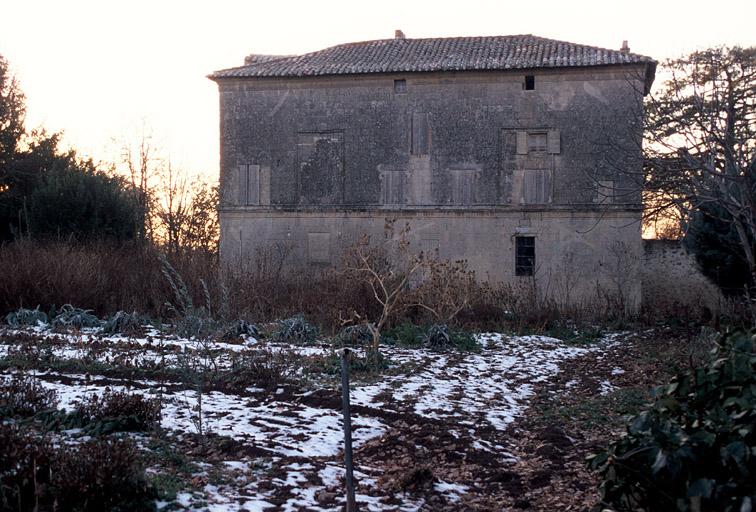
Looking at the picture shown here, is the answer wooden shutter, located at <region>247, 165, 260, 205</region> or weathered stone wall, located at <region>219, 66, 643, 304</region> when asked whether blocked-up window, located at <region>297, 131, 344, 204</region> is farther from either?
wooden shutter, located at <region>247, 165, 260, 205</region>

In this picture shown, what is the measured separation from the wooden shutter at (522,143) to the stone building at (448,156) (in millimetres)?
46

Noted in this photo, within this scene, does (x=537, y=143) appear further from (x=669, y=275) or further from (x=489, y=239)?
(x=669, y=275)

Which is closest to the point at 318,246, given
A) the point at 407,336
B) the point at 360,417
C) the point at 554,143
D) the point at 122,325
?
the point at 554,143

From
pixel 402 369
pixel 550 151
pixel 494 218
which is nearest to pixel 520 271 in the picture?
pixel 494 218

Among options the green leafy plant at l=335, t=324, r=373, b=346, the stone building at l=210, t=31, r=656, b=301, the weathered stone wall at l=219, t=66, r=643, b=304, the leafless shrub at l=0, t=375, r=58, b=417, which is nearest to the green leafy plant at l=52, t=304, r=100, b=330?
the green leafy plant at l=335, t=324, r=373, b=346

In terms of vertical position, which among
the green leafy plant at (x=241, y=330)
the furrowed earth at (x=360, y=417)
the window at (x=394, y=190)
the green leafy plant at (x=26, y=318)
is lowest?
the furrowed earth at (x=360, y=417)

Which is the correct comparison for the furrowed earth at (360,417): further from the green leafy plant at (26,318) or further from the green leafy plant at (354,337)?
the green leafy plant at (26,318)

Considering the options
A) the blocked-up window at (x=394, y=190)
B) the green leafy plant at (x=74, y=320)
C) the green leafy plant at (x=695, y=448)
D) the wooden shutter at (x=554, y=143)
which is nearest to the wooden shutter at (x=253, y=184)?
the blocked-up window at (x=394, y=190)

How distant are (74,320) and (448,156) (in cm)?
1440

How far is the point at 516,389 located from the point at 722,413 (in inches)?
230

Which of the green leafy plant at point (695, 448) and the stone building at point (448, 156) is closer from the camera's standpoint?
the green leafy plant at point (695, 448)

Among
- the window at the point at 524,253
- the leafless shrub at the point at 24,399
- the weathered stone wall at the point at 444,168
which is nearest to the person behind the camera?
the leafless shrub at the point at 24,399

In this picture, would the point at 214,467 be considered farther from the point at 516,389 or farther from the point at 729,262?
the point at 729,262

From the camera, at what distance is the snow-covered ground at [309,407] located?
550 cm
